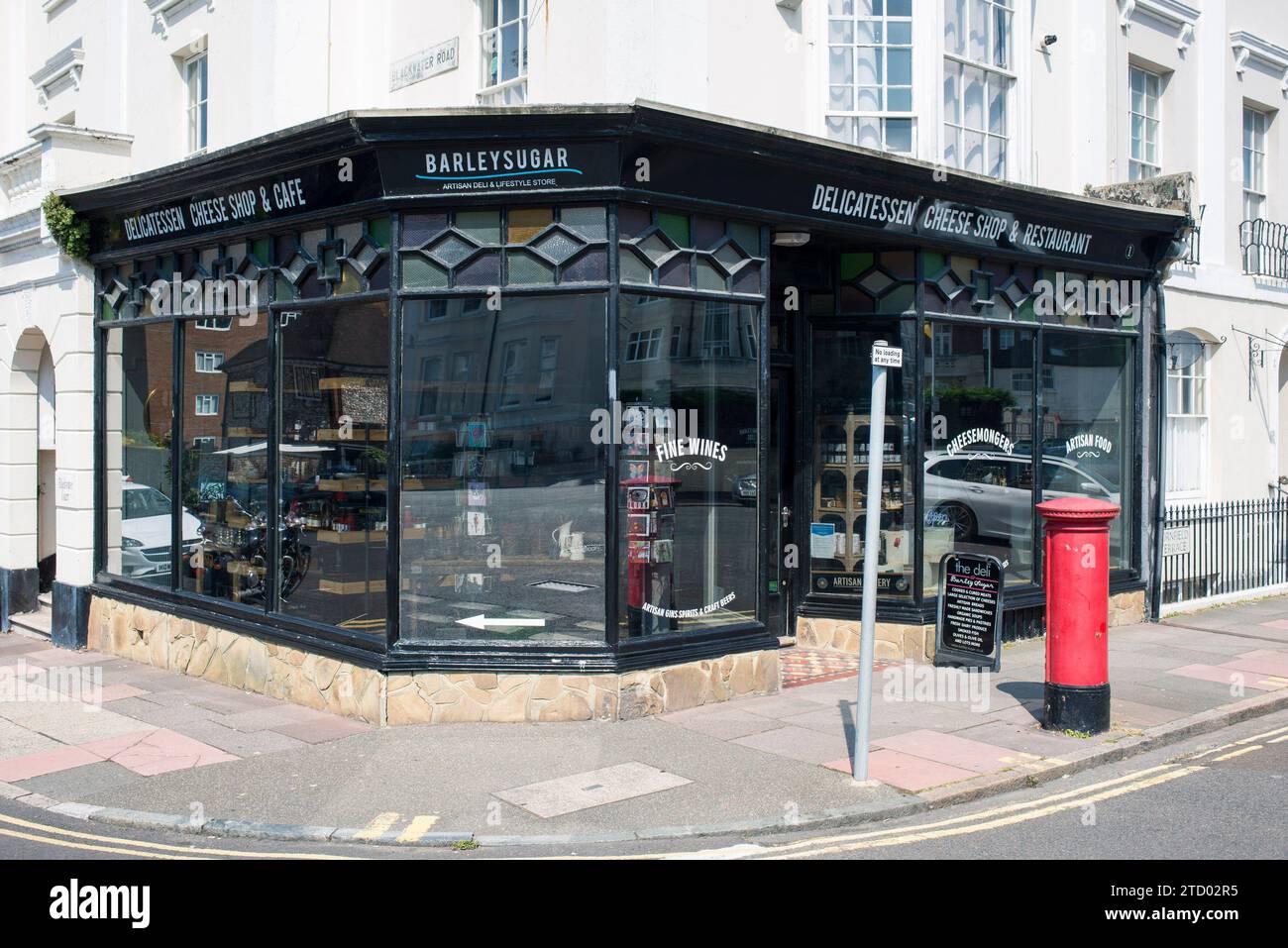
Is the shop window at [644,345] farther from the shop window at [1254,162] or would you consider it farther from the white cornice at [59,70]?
the shop window at [1254,162]

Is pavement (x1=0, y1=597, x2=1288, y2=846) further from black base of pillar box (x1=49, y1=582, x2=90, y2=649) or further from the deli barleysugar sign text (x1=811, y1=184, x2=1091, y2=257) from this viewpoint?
the deli barleysugar sign text (x1=811, y1=184, x2=1091, y2=257)

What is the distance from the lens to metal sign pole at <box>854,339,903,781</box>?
7.05m

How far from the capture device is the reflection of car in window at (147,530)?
39.3ft

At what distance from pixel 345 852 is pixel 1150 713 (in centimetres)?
632

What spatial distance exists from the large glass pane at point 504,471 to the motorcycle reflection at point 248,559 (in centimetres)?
166

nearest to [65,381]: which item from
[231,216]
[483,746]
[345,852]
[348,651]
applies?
[231,216]

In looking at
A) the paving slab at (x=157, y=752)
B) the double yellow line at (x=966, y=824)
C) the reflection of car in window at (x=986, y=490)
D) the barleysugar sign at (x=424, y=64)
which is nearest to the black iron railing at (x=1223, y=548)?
the reflection of car in window at (x=986, y=490)

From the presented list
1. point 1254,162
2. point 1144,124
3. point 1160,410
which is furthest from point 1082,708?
point 1254,162

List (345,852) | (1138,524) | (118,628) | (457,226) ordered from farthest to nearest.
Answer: (1138,524), (118,628), (457,226), (345,852)

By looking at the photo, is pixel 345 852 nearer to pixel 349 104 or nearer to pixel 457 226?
pixel 457 226

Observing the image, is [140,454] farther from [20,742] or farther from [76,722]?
[20,742]

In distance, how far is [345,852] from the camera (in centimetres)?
642

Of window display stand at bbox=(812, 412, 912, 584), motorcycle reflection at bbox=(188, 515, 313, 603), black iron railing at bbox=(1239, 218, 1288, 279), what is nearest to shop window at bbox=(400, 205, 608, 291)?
motorcycle reflection at bbox=(188, 515, 313, 603)

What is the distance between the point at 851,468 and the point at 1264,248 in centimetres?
855
